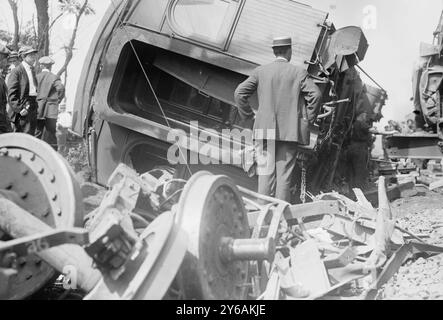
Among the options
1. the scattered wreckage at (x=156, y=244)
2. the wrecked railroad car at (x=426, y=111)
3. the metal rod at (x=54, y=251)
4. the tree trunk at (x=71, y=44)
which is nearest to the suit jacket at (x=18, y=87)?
the scattered wreckage at (x=156, y=244)

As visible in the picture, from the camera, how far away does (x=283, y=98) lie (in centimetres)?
472

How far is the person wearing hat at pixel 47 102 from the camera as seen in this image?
24.4 feet

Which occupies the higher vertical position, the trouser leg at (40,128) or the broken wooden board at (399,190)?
A: the trouser leg at (40,128)

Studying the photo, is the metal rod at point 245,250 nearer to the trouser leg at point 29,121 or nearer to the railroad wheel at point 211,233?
the railroad wheel at point 211,233

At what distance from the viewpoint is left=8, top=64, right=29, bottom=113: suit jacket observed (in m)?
6.66

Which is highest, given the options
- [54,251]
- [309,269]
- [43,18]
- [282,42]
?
[43,18]

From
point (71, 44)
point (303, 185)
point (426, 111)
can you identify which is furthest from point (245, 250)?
point (71, 44)

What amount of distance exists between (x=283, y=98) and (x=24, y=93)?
12.1ft

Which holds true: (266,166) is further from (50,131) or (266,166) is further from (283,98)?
(50,131)

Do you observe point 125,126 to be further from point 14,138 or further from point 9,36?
point 9,36
